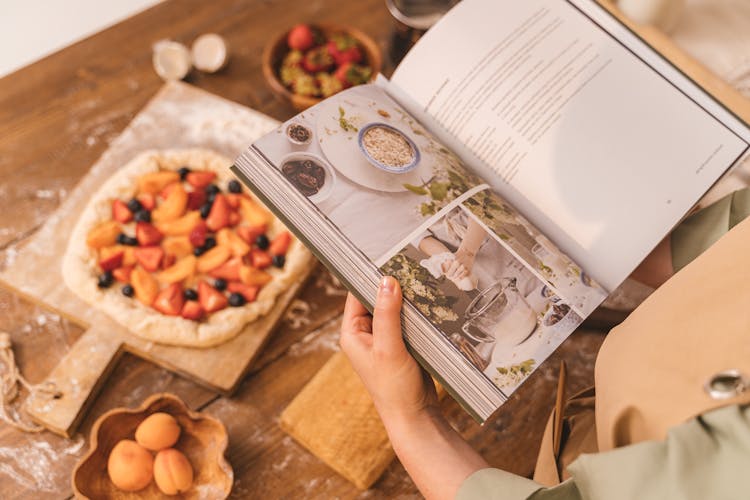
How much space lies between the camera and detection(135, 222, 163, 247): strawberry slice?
129cm

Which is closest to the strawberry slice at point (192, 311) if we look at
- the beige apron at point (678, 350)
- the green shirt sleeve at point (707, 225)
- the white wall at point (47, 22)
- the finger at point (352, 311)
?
the finger at point (352, 311)

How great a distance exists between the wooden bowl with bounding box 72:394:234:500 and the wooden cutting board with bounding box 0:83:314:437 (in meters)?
0.11

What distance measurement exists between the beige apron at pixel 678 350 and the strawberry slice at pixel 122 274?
952 mm

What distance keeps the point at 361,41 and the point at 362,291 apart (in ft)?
2.79

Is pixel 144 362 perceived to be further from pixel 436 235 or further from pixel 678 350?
pixel 678 350

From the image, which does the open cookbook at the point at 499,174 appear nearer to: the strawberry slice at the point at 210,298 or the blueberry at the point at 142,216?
the strawberry slice at the point at 210,298

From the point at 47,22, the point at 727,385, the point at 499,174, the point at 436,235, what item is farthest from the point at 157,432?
the point at 47,22

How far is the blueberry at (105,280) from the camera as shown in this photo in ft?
4.07

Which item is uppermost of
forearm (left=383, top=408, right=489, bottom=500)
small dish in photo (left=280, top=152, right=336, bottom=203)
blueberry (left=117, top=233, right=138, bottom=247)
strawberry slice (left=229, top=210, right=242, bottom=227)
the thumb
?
small dish in photo (left=280, top=152, right=336, bottom=203)

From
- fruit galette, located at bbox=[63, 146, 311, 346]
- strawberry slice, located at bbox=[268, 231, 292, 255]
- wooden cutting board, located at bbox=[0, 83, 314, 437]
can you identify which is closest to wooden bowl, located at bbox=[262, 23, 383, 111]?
wooden cutting board, located at bbox=[0, 83, 314, 437]

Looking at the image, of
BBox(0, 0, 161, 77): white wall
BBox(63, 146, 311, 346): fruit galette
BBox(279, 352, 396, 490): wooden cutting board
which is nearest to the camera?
BBox(279, 352, 396, 490): wooden cutting board

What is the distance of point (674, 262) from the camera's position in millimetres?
1042

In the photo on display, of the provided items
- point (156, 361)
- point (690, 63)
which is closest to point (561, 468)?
point (690, 63)

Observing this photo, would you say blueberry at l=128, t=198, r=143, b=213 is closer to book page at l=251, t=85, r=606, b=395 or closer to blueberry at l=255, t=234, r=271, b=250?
blueberry at l=255, t=234, r=271, b=250
